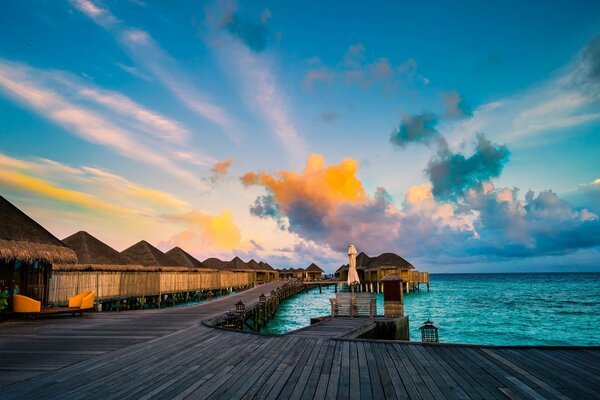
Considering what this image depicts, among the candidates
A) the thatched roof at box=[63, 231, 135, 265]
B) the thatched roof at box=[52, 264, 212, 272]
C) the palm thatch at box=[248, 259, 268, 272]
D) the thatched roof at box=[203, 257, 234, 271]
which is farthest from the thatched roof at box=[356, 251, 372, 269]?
the thatched roof at box=[63, 231, 135, 265]

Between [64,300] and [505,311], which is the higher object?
[64,300]

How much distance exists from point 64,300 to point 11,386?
16.5 meters

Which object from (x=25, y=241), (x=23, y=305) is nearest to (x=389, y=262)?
(x=25, y=241)

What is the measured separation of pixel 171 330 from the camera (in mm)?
11305

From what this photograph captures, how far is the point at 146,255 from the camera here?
33.0 metres

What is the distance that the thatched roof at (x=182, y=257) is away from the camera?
131ft

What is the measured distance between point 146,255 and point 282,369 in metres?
29.6

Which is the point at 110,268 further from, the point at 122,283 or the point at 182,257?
the point at 182,257

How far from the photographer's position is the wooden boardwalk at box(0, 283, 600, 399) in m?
5.08

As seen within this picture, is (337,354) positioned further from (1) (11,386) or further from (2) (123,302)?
(2) (123,302)

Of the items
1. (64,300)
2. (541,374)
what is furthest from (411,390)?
(64,300)

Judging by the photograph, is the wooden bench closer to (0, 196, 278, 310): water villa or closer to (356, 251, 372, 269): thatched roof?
(0, 196, 278, 310): water villa

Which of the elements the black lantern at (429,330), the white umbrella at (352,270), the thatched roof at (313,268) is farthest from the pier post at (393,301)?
the thatched roof at (313,268)

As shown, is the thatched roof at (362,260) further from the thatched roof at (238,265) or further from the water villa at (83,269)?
the water villa at (83,269)
